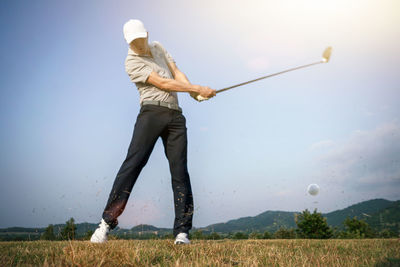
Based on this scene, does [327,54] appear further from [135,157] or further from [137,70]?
[135,157]

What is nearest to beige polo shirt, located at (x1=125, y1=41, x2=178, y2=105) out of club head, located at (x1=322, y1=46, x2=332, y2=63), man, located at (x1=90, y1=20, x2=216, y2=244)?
man, located at (x1=90, y1=20, x2=216, y2=244)

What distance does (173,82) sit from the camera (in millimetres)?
3627

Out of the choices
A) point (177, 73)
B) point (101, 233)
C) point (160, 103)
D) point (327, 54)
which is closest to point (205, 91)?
point (160, 103)

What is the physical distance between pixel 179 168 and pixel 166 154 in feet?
0.92

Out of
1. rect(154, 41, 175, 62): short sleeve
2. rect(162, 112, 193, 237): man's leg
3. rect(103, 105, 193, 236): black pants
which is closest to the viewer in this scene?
rect(103, 105, 193, 236): black pants

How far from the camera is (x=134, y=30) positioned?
3.46 meters

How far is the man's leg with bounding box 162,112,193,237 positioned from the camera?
12.1 feet

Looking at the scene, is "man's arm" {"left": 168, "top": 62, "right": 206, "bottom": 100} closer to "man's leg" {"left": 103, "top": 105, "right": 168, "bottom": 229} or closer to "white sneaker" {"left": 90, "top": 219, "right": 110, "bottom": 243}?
"man's leg" {"left": 103, "top": 105, "right": 168, "bottom": 229}

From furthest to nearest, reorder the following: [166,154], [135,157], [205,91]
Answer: [166,154] < [205,91] < [135,157]

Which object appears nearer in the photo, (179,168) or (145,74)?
(145,74)

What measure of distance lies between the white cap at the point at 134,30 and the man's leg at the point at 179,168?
3.27 ft

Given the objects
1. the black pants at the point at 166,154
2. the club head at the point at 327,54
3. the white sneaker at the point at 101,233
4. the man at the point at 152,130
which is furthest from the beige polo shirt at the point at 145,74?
the club head at the point at 327,54

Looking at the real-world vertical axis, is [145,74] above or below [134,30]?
below

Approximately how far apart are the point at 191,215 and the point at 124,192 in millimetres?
887
